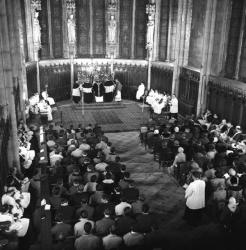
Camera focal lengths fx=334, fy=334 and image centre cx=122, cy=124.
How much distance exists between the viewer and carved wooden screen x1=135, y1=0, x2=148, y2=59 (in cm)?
2506

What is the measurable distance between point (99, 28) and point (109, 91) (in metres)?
5.44

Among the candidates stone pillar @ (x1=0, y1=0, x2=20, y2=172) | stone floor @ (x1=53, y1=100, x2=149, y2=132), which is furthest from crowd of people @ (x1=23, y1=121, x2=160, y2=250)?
stone floor @ (x1=53, y1=100, x2=149, y2=132)

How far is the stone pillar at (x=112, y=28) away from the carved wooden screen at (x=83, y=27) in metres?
1.51

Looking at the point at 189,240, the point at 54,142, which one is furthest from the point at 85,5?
the point at 189,240

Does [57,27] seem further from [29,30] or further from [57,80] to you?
[57,80]

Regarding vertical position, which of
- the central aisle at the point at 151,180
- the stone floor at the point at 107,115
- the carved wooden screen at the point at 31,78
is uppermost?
the carved wooden screen at the point at 31,78

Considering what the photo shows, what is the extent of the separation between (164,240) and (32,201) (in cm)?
461

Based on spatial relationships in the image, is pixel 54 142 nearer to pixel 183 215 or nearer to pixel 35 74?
pixel 183 215

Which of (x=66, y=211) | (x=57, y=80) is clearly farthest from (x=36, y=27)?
(x=66, y=211)

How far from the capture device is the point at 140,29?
2567 centimetres

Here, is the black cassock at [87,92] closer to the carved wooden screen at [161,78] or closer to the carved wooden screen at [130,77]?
the carved wooden screen at [130,77]

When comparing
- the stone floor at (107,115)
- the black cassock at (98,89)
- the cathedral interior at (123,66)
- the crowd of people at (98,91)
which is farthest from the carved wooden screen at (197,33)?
the black cassock at (98,89)

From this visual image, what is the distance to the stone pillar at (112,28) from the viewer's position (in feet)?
81.8

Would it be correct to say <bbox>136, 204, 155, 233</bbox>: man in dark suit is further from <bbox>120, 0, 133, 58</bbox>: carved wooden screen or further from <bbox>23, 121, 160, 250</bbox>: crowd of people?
<bbox>120, 0, 133, 58</bbox>: carved wooden screen
